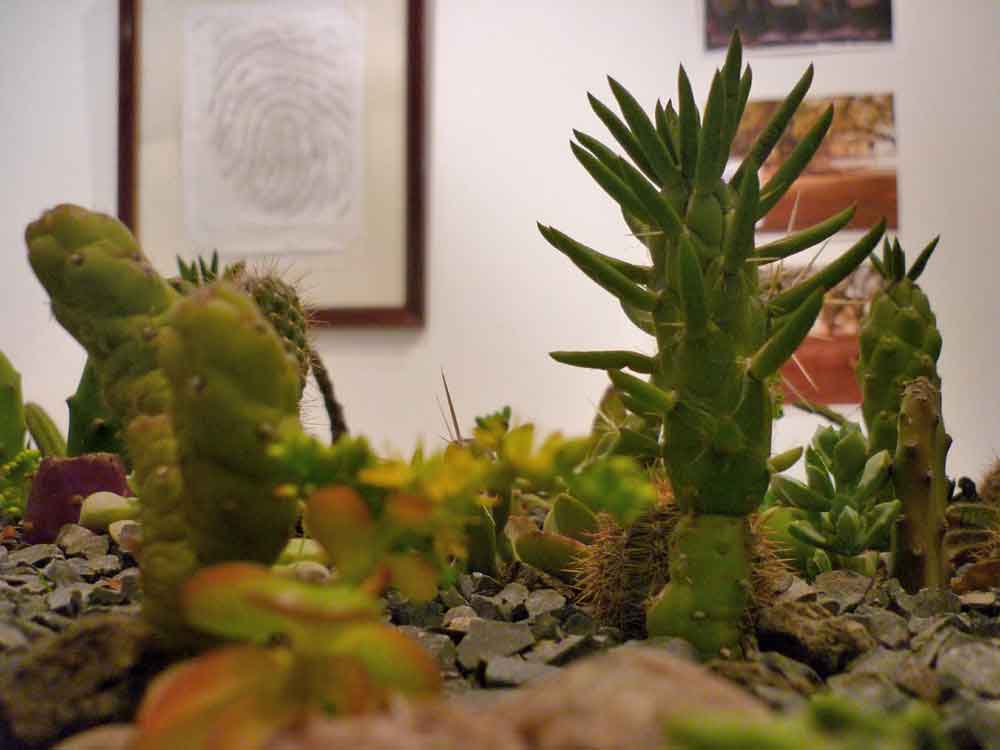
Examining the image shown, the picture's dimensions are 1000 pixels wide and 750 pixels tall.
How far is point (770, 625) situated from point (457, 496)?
38cm

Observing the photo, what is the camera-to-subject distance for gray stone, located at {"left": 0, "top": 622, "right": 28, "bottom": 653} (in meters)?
0.61

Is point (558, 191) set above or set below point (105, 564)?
above

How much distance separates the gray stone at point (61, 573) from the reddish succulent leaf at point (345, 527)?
56 centimetres

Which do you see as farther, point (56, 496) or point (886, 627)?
point (56, 496)

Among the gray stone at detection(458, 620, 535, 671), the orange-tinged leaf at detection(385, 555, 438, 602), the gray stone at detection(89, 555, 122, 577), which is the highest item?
the orange-tinged leaf at detection(385, 555, 438, 602)

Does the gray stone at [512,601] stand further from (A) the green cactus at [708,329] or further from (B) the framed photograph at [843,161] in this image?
(B) the framed photograph at [843,161]

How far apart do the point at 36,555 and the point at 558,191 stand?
149 centimetres

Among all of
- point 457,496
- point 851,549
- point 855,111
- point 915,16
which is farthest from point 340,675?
point 915,16

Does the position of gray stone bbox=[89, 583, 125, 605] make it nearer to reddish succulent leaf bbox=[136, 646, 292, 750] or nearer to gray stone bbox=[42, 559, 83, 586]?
gray stone bbox=[42, 559, 83, 586]

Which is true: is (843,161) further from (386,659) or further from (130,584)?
(386,659)

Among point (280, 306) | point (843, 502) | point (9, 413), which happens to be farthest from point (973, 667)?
point (9, 413)

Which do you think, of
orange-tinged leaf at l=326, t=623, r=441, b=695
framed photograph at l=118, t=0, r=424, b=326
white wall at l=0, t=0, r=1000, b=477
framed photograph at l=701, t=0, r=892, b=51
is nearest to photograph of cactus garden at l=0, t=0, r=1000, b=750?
orange-tinged leaf at l=326, t=623, r=441, b=695

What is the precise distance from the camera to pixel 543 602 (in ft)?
2.85

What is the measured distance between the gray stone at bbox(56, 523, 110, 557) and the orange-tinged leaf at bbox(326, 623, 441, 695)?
0.75 meters
